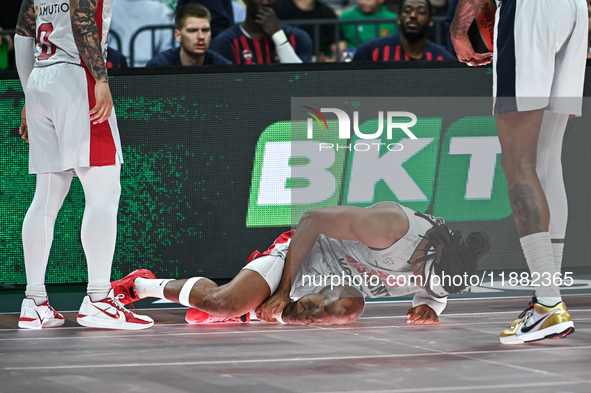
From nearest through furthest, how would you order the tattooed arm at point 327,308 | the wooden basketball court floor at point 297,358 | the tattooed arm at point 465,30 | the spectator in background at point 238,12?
the wooden basketball court floor at point 297,358 → the tattooed arm at point 465,30 → the tattooed arm at point 327,308 → the spectator in background at point 238,12

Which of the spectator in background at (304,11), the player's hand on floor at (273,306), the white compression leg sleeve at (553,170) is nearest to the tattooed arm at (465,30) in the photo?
the white compression leg sleeve at (553,170)

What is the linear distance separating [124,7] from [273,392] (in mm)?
5716

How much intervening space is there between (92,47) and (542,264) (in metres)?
2.19

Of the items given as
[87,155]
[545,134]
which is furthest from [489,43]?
[87,155]

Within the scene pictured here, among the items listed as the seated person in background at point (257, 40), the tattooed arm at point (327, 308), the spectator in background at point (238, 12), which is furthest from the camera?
the spectator in background at point (238, 12)

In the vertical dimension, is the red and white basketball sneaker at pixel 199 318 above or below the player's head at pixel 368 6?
below

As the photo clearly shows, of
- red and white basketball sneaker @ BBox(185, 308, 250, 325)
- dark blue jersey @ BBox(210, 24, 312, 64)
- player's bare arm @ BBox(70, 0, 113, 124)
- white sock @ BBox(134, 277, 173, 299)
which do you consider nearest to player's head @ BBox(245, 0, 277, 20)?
dark blue jersey @ BBox(210, 24, 312, 64)

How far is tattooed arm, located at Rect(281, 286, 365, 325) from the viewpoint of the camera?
365 cm

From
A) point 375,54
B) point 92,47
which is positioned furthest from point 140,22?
point 92,47

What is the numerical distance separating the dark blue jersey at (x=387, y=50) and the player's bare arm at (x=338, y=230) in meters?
2.44

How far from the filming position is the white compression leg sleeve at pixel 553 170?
127 inches

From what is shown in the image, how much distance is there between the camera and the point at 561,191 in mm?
3264

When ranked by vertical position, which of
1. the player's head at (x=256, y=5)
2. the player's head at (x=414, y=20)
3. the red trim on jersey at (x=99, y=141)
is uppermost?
the player's head at (x=256, y=5)

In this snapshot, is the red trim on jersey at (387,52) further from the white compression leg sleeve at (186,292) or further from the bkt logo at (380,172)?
the white compression leg sleeve at (186,292)
